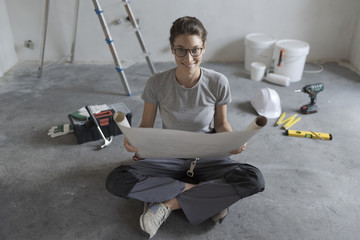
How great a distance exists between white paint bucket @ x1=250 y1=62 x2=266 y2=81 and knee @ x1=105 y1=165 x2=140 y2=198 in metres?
1.87

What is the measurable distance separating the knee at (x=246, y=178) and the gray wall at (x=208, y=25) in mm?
2007

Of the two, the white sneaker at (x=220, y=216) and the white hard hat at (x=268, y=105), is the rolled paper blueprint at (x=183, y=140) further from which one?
the white hard hat at (x=268, y=105)

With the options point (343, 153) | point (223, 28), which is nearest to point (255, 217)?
point (343, 153)

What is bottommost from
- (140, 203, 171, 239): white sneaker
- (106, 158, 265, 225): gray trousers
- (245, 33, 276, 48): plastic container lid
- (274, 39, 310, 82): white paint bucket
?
(140, 203, 171, 239): white sneaker

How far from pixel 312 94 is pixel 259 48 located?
0.85 metres

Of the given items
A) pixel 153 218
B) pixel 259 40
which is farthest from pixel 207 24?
pixel 153 218

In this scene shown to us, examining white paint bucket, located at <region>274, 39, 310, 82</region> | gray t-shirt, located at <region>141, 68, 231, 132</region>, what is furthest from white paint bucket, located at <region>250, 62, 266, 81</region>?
gray t-shirt, located at <region>141, 68, 231, 132</region>

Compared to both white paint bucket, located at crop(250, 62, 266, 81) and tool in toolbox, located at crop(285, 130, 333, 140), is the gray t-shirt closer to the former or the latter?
tool in toolbox, located at crop(285, 130, 333, 140)

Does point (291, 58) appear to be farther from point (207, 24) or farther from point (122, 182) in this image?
point (122, 182)

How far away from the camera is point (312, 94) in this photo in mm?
2248

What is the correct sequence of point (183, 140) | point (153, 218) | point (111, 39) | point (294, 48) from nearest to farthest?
1. point (183, 140)
2. point (153, 218)
3. point (111, 39)
4. point (294, 48)

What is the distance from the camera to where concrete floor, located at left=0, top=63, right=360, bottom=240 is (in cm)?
136

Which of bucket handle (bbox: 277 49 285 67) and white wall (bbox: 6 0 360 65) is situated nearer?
bucket handle (bbox: 277 49 285 67)

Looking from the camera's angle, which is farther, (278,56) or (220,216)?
(278,56)
